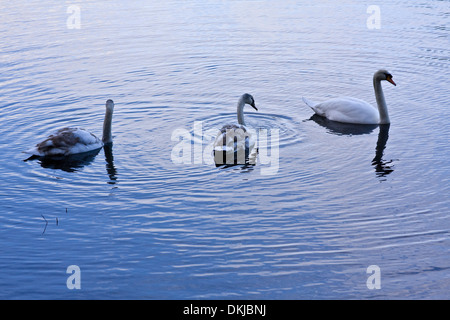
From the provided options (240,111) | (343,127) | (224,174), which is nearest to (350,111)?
(343,127)

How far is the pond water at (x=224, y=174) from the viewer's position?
8266mm

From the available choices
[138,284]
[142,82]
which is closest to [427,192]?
[138,284]

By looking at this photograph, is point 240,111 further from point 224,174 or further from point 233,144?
point 224,174

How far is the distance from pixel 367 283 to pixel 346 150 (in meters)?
5.25

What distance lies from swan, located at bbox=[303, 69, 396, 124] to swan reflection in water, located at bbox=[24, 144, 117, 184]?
5084mm

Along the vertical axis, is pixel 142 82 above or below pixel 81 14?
below

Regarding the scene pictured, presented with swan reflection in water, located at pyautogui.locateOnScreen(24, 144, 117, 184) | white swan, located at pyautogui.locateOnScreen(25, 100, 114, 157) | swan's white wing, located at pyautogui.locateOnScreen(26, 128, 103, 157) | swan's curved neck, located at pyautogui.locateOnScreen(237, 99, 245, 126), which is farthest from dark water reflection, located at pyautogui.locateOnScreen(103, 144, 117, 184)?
swan's curved neck, located at pyautogui.locateOnScreen(237, 99, 245, 126)

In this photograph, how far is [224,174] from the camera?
11.7m

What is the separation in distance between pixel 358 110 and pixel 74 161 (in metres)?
6.21

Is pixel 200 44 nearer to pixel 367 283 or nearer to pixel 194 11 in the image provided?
pixel 194 11

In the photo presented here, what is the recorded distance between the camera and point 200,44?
2209cm

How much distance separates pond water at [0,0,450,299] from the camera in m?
8.27

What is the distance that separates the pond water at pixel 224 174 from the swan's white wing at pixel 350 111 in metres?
0.23

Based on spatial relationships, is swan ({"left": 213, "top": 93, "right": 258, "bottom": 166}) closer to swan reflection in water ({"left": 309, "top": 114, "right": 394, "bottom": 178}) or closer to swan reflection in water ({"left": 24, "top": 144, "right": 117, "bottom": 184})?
Result: swan reflection in water ({"left": 24, "top": 144, "right": 117, "bottom": 184})
